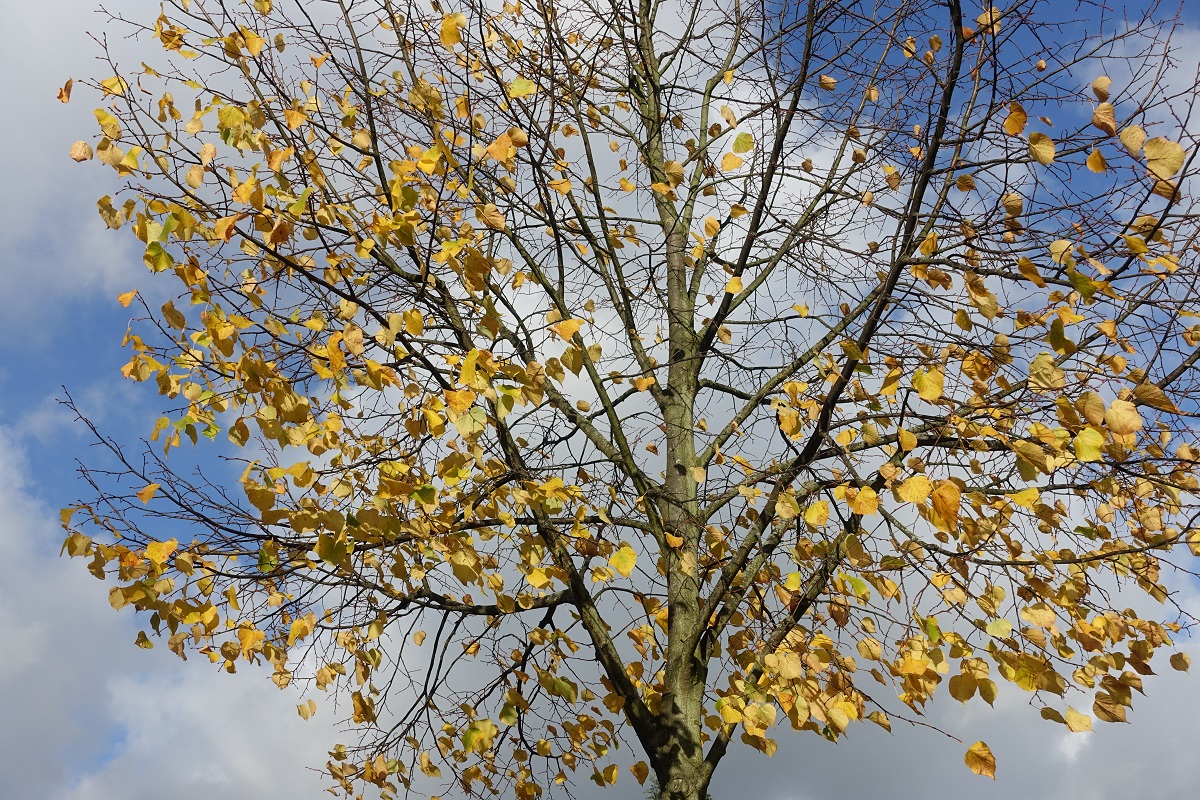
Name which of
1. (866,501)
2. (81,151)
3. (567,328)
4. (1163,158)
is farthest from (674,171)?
(81,151)

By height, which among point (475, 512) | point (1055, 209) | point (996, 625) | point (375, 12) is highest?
point (375, 12)

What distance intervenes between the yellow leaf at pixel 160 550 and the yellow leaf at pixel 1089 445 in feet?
10.8

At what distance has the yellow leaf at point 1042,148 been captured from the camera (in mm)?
2807

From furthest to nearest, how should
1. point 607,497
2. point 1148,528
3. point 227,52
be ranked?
point 607,497 < point 1148,528 < point 227,52

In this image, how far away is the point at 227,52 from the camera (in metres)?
3.74

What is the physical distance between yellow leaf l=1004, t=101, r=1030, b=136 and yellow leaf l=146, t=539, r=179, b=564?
3479 mm

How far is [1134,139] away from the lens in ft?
8.89

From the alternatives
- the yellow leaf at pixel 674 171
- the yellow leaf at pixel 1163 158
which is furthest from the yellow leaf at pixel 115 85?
the yellow leaf at pixel 1163 158

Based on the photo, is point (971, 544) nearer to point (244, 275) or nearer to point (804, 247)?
point (804, 247)

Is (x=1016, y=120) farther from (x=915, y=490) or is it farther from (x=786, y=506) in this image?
(x=786, y=506)

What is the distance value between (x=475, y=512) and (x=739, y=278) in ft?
6.05

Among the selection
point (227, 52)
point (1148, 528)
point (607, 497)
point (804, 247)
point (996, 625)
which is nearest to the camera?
point (996, 625)

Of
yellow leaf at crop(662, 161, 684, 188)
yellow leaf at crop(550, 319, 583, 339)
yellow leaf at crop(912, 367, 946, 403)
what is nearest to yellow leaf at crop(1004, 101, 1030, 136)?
yellow leaf at crop(912, 367, 946, 403)

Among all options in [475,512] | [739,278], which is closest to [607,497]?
[475,512]
